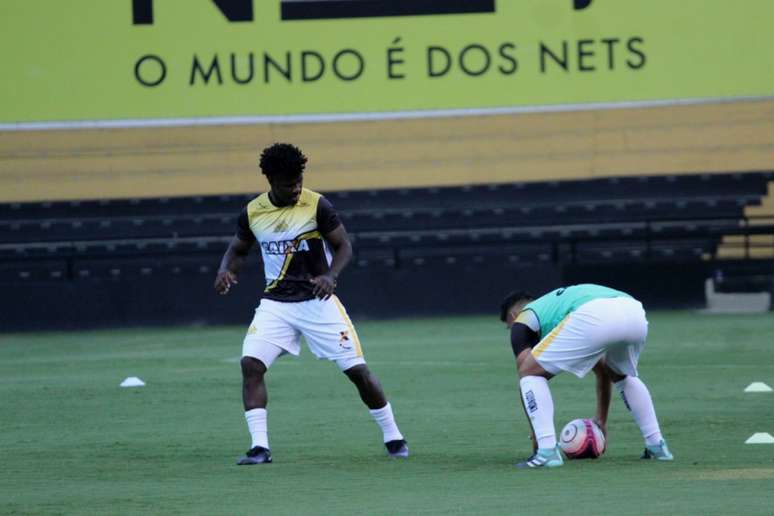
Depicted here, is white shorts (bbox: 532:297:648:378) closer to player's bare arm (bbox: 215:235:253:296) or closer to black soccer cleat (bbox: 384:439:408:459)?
black soccer cleat (bbox: 384:439:408:459)

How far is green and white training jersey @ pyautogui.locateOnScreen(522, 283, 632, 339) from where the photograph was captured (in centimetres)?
950

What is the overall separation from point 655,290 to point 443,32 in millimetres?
6332

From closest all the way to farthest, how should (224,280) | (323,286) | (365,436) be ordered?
(323,286), (224,280), (365,436)

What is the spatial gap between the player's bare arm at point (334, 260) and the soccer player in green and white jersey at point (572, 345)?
1009mm

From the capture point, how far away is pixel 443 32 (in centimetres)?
2961

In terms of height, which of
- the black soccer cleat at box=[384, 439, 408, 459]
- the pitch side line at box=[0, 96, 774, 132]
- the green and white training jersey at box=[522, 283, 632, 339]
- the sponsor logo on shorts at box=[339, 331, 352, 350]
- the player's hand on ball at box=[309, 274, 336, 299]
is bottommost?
the black soccer cleat at box=[384, 439, 408, 459]

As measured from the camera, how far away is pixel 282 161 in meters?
9.77

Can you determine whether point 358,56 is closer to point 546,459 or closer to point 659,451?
point 659,451

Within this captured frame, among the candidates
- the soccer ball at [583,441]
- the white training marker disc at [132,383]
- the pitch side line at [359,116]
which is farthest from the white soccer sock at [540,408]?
the pitch side line at [359,116]

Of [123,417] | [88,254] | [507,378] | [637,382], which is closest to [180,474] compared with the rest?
[637,382]

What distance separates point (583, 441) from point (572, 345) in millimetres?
754

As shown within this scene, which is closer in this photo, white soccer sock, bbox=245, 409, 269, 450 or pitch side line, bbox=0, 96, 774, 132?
white soccer sock, bbox=245, 409, 269, 450

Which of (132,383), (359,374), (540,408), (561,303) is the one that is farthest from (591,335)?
(132,383)

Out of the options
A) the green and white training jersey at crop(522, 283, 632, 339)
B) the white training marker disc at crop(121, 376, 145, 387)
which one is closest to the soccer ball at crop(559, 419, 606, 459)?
the green and white training jersey at crop(522, 283, 632, 339)
